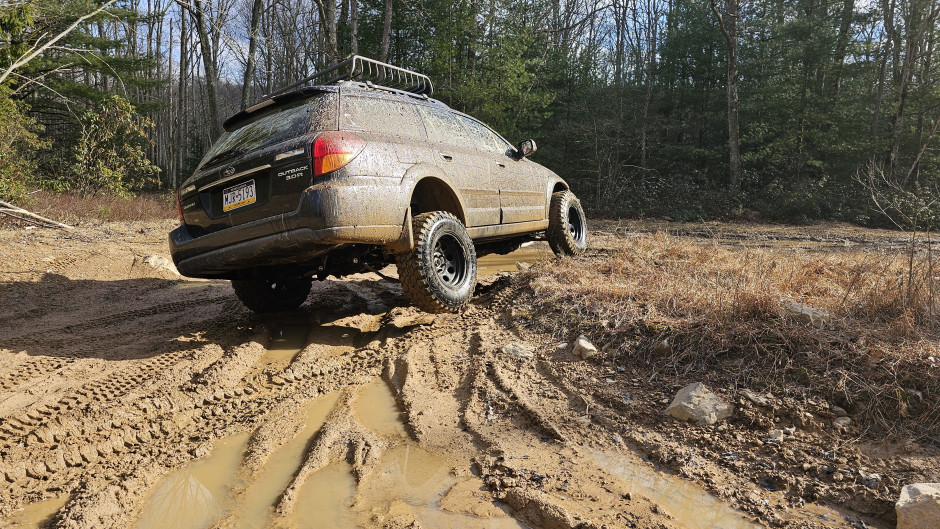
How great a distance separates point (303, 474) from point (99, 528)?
0.75 meters

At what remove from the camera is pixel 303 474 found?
2.30 metres

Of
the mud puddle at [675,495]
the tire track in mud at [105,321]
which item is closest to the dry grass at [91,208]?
the tire track in mud at [105,321]

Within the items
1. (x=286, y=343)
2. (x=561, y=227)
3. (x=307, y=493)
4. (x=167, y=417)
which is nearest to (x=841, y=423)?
(x=307, y=493)

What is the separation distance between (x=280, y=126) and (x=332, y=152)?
72 centimetres

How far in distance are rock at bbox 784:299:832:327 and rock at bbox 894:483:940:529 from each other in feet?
4.37

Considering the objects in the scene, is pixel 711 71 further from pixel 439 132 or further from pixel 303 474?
pixel 303 474

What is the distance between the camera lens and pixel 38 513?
2.00 m

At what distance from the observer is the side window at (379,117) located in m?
3.88

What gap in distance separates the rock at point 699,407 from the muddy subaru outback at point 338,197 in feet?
6.36

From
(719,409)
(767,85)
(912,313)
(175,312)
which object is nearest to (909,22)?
(767,85)

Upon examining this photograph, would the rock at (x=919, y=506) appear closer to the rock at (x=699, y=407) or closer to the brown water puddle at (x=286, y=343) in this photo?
the rock at (x=699, y=407)

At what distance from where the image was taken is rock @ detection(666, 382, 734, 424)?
102 inches

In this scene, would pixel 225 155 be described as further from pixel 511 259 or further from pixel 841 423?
pixel 511 259

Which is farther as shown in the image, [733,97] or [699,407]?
[733,97]
